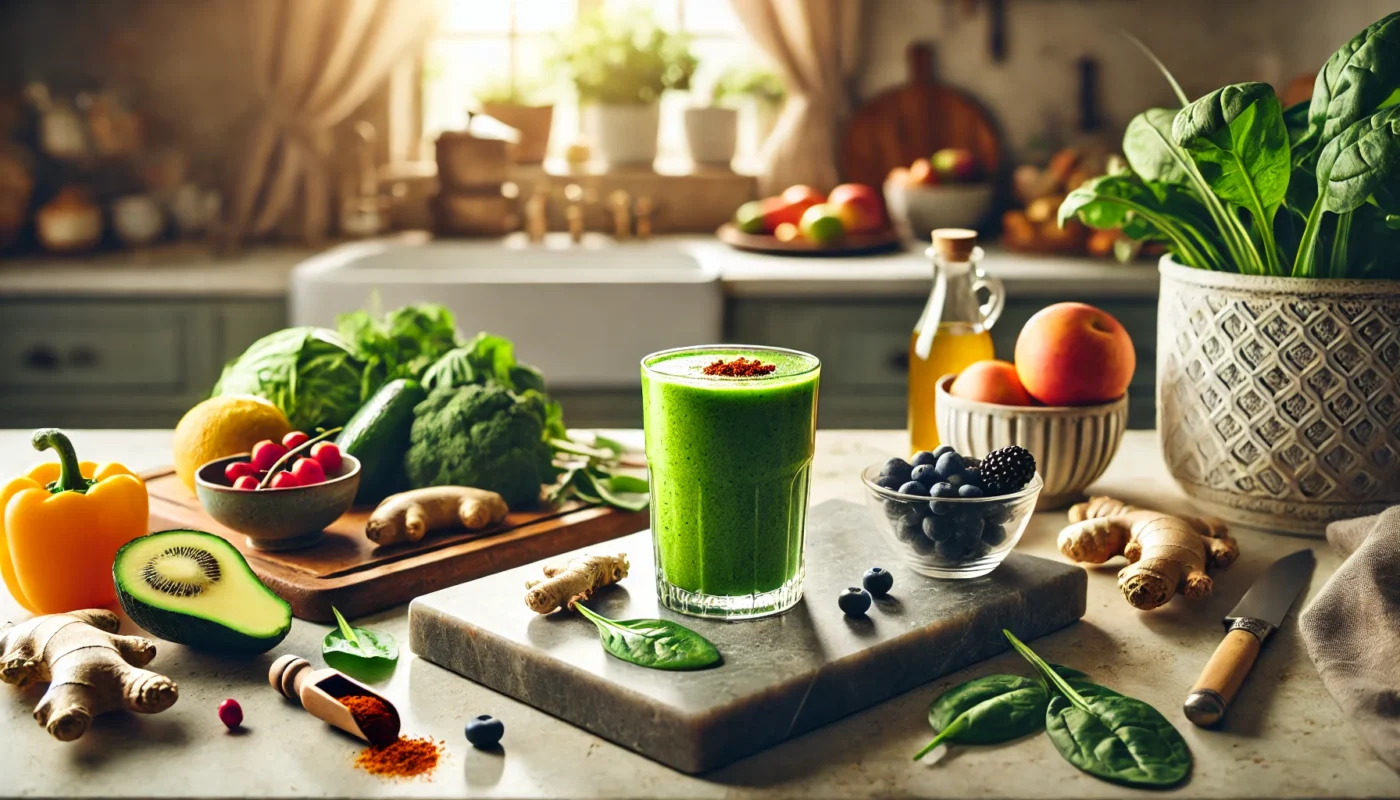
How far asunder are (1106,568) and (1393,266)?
395 mm

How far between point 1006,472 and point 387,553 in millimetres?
549

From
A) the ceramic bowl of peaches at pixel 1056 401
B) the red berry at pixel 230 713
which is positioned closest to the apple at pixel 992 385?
the ceramic bowl of peaches at pixel 1056 401

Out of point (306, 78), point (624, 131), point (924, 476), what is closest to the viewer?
point (924, 476)

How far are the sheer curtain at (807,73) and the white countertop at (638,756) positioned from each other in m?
2.73

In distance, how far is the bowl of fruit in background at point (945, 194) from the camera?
10.9 ft

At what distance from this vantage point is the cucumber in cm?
134

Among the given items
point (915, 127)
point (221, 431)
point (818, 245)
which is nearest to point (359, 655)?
point (221, 431)

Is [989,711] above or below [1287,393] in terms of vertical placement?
below

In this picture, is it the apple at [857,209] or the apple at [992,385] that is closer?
the apple at [992,385]

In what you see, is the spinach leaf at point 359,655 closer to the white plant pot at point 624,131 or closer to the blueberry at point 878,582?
the blueberry at point 878,582

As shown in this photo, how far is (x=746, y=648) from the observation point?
0.92m

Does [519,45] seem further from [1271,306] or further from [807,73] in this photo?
[1271,306]

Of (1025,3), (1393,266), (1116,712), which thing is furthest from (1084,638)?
(1025,3)

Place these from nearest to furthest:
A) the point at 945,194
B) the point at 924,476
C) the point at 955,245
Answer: the point at 924,476 < the point at 955,245 < the point at 945,194
